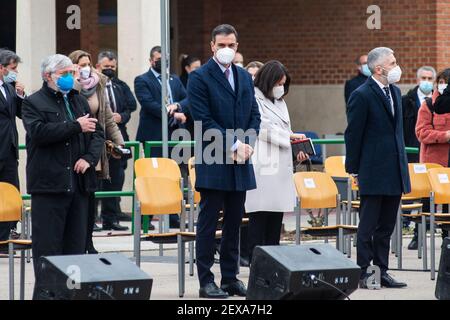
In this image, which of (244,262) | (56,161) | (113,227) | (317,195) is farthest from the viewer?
(113,227)

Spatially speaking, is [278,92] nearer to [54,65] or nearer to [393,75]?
[393,75]

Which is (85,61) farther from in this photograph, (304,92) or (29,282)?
(304,92)

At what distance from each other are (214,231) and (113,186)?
4996 mm

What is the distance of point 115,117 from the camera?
1623cm

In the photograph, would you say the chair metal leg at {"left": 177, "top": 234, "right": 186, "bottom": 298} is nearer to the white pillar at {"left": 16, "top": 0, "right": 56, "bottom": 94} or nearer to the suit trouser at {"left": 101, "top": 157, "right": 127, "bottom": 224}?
the suit trouser at {"left": 101, "top": 157, "right": 127, "bottom": 224}

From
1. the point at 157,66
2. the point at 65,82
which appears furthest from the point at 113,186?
the point at 65,82

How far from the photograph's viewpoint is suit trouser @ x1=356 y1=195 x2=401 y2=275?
11.9m

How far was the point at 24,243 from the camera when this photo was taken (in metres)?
11.0

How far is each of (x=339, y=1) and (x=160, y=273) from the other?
10492 millimetres

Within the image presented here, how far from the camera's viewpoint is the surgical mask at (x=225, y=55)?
11.1 m

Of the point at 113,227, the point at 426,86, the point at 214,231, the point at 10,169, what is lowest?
the point at 113,227

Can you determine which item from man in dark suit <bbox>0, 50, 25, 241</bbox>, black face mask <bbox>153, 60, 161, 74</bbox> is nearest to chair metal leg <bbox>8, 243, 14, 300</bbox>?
man in dark suit <bbox>0, 50, 25, 241</bbox>

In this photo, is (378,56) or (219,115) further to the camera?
(378,56)

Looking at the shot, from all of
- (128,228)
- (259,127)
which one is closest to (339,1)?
(128,228)
